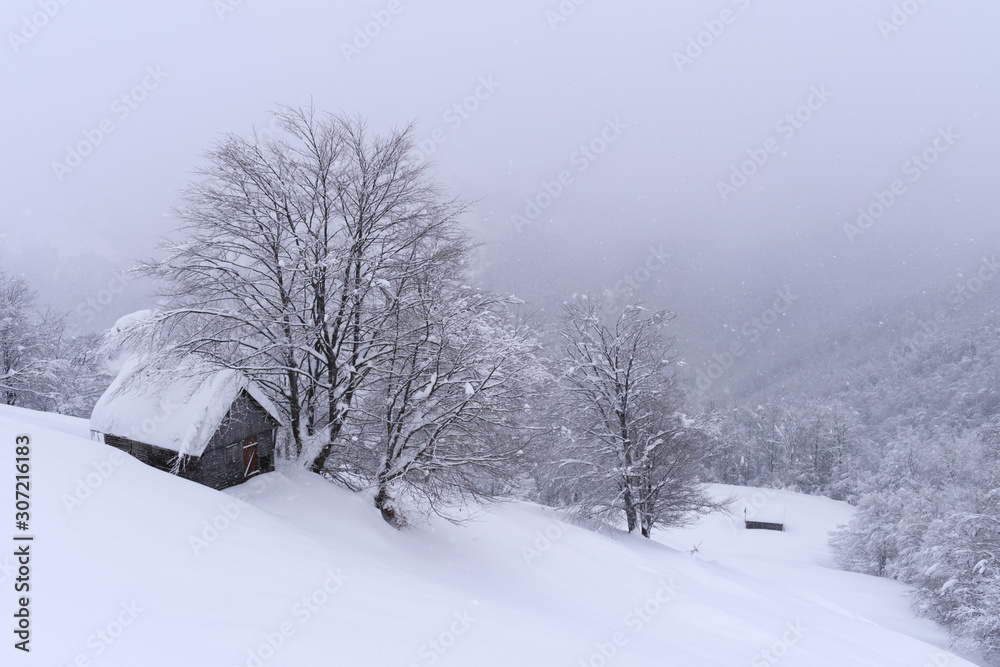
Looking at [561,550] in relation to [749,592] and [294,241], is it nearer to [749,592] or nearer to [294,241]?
[749,592]

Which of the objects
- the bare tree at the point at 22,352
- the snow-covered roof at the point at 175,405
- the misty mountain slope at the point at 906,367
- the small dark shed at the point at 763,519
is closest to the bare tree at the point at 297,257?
the snow-covered roof at the point at 175,405

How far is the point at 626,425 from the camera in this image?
20016 millimetres

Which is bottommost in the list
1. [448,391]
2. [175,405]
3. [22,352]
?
[22,352]

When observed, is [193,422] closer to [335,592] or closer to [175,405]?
[175,405]

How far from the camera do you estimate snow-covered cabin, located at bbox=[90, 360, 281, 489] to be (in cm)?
1133

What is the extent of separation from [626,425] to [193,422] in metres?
13.9

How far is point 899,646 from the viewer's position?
12.0 metres

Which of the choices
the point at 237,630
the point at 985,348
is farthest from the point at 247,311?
the point at 985,348

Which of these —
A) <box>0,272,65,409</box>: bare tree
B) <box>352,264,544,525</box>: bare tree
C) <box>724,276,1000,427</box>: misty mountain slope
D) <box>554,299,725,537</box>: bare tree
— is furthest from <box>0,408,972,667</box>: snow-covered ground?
<box>724,276,1000,427</box>: misty mountain slope

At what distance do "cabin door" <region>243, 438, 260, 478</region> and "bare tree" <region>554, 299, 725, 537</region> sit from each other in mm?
10598

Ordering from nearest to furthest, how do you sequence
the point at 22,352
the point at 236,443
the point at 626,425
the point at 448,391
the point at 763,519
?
the point at 448,391 < the point at 236,443 < the point at 626,425 < the point at 22,352 < the point at 763,519

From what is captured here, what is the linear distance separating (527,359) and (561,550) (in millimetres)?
5176

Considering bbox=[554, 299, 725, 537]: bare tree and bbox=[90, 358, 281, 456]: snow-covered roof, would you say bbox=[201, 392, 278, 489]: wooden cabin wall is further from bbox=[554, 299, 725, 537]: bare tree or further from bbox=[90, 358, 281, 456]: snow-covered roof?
bbox=[554, 299, 725, 537]: bare tree

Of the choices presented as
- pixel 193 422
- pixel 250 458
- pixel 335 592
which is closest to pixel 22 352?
pixel 250 458
